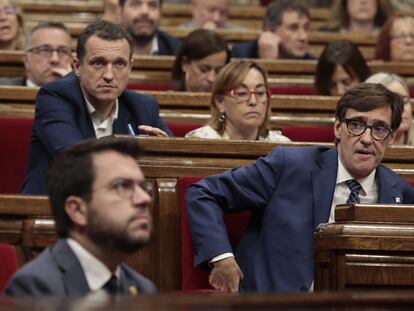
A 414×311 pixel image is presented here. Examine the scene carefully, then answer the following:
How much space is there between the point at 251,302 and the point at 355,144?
1.00m

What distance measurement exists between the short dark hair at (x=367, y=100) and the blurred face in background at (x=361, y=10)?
210 centimetres

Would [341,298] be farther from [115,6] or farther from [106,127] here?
[115,6]

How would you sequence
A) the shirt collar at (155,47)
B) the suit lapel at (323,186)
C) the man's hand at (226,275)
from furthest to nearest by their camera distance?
the shirt collar at (155,47), the suit lapel at (323,186), the man's hand at (226,275)

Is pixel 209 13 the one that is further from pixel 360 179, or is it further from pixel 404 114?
pixel 360 179

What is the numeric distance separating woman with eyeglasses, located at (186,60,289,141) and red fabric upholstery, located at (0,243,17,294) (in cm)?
104

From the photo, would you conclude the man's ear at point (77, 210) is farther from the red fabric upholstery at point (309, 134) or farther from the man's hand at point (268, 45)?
the man's hand at point (268, 45)

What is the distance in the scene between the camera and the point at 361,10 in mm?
4379

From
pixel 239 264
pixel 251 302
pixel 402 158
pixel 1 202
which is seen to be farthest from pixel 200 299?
pixel 402 158

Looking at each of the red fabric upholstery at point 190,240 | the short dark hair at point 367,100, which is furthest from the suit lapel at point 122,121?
the short dark hair at point 367,100

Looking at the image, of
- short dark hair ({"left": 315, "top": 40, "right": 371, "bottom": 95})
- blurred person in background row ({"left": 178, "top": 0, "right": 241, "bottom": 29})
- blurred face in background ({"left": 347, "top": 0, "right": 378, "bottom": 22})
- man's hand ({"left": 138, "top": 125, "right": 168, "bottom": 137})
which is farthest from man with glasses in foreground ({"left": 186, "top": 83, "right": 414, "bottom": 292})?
blurred face in background ({"left": 347, "top": 0, "right": 378, "bottom": 22})

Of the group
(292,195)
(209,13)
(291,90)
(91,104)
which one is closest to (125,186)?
→ (292,195)

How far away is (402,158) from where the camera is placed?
243cm

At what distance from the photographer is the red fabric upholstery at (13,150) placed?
9.24 feet

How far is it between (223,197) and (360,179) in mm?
283
